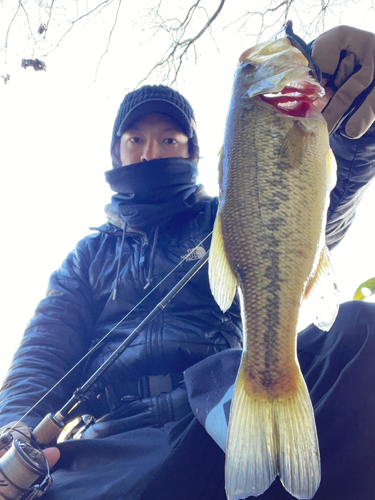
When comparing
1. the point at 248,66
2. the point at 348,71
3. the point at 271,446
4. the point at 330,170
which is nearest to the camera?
the point at 271,446

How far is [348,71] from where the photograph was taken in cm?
146

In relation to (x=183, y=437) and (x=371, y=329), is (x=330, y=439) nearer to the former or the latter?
(x=371, y=329)

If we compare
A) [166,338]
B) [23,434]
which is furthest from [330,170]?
[23,434]

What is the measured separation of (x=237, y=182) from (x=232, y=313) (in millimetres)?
1036

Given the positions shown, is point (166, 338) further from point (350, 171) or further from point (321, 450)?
point (350, 171)

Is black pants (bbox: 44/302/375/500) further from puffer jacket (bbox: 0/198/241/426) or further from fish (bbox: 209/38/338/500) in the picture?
puffer jacket (bbox: 0/198/241/426)

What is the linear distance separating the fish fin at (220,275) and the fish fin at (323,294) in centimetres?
22

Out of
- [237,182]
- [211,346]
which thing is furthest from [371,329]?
[211,346]

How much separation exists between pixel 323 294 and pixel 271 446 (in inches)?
17.7

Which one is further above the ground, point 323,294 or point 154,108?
point 154,108

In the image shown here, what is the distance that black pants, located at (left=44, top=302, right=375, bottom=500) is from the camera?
0.97 m

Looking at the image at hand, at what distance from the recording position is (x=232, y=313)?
2016 millimetres

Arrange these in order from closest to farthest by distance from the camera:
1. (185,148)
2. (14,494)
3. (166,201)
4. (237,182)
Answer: (237,182) < (14,494) < (166,201) < (185,148)

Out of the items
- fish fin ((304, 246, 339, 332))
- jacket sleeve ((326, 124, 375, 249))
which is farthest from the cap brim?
fish fin ((304, 246, 339, 332))
